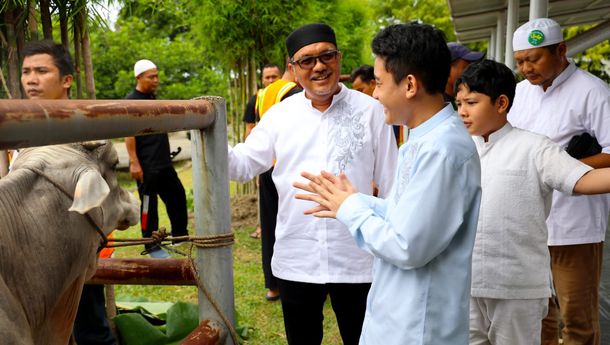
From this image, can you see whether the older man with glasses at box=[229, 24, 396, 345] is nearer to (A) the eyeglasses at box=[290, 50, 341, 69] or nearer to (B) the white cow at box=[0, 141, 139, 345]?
(A) the eyeglasses at box=[290, 50, 341, 69]

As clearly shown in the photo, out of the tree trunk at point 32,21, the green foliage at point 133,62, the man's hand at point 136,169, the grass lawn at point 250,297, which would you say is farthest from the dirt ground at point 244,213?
the green foliage at point 133,62

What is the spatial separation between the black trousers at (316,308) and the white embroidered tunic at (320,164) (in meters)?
0.08

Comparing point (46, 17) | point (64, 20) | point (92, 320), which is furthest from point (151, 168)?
point (92, 320)

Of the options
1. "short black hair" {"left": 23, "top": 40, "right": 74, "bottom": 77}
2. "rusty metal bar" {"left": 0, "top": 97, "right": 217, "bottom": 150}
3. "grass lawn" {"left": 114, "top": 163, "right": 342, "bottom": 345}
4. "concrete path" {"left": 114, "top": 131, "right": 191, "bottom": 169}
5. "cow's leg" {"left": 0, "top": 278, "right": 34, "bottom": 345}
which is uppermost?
"short black hair" {"left": 23, "top": 40, "right": 74, "bottom": 77}

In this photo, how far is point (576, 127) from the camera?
3016 mm

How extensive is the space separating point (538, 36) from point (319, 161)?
4.14 feet

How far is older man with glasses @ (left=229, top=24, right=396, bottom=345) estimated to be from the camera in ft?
A: 8.72

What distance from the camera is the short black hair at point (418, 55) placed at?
1.78 metres

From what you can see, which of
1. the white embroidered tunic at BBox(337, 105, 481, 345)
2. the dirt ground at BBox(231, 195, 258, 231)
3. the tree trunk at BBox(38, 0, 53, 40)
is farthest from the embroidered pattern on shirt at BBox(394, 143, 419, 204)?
the dirt ground at BBox(231, 195, 258, 231)

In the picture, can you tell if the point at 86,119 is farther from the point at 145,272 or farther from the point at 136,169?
the point at 136,169

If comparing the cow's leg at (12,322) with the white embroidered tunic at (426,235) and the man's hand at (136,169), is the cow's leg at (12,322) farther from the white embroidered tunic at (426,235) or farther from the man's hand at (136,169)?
the man's hand at (136,169)

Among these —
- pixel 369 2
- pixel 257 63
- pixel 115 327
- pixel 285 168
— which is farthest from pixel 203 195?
pixel 369 2

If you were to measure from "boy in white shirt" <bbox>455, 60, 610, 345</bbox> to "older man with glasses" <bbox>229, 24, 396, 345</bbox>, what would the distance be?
43 cm

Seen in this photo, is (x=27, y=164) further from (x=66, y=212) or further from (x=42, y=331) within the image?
(x=42, y=331)
